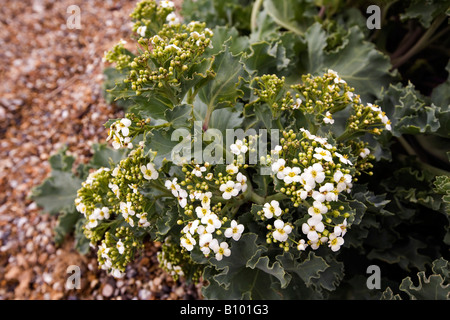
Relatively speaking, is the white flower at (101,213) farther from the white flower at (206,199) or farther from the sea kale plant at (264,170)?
the white flower at (206,199)

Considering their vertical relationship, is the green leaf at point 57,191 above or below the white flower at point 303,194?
below

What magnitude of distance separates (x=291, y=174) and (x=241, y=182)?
0.69ft

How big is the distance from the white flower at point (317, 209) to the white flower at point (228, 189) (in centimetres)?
29

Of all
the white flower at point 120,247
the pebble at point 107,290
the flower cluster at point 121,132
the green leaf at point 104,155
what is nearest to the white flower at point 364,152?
the flower cluster at point 121,132

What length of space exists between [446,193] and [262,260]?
0.94 m

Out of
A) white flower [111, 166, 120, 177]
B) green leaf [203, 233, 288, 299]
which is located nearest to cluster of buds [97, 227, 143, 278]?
white flower [111, 166, 120, 177]

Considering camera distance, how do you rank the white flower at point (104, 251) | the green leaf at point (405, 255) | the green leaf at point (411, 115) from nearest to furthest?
the white flower at point (104, 251)
the green leaf at point (411, 115)
the green leaf at point (405, 255)

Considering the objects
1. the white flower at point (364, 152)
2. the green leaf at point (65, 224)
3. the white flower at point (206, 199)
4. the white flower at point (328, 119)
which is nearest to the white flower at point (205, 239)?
the white flower at point (206, 199)

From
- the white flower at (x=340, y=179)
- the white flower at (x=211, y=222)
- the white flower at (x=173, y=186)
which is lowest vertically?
the white flower at (x=211, y=222)

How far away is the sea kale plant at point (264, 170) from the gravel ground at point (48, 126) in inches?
12.9

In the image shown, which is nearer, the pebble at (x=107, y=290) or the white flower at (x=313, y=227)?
the white flower at (x=313, y=227)

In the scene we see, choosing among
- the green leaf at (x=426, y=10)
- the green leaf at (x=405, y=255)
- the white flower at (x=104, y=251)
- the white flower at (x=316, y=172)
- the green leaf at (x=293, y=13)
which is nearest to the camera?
the white flower at (x=316, y=172)

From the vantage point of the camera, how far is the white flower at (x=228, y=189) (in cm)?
149

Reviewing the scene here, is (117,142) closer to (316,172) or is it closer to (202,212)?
(202,212)
